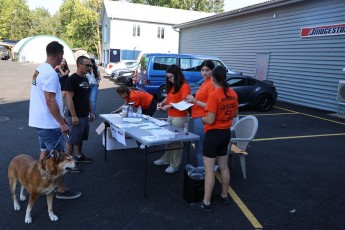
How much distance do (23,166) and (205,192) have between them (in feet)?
7.23

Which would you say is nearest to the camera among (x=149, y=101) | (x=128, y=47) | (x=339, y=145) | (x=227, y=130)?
(x=227, y=130)

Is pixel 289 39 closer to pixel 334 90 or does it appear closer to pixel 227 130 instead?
pixel 334 90

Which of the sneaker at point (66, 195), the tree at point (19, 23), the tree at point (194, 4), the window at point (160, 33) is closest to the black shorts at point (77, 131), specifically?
the sneaker at point (66, 195)

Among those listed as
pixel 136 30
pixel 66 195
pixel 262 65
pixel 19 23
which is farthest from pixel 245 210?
pixel 19 23

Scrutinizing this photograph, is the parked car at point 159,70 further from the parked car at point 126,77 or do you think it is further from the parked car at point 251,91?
the parked car at point 126,77

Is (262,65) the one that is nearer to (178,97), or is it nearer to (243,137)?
(243,137)

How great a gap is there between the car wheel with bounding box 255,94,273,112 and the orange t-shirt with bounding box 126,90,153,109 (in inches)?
Answer: 239

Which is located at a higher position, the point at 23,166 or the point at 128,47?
the point at 128,47

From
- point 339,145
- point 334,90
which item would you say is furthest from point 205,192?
point 334,90

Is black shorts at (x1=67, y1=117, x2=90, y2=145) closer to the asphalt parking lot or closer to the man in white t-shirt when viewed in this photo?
the asphalt parking lot

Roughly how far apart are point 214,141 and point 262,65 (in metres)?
12.2

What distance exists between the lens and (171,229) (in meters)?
3.32

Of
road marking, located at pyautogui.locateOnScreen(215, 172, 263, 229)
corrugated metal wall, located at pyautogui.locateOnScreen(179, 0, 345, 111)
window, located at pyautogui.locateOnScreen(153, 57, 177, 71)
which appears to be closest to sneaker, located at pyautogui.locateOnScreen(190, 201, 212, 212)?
road marking, located at pyautogui.locateOnScreen(215, 172, 263, 229)

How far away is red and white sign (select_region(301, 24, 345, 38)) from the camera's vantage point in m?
10.6
